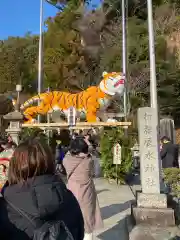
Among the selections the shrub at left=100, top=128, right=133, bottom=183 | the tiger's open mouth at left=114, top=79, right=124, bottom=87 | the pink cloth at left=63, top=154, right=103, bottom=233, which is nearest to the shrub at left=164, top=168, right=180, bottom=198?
the pink cloth at left=63, top=154, right=103, bottom=233

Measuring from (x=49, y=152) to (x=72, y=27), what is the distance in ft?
63.8

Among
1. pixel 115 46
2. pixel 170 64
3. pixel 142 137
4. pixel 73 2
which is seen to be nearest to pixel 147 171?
pixel 142 137

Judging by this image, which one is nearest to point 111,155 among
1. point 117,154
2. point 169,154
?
point 117,154

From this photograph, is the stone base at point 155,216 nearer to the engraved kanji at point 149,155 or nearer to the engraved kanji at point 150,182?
the engraved kanji at point 150,182

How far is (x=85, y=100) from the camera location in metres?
12.1

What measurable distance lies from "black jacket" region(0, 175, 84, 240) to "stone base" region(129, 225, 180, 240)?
2600 mm

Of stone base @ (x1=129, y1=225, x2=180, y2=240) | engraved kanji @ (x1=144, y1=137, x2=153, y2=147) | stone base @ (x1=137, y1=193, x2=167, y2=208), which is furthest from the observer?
engraved kanji @ (x1=144, y1=137, x2=153, y2=147)

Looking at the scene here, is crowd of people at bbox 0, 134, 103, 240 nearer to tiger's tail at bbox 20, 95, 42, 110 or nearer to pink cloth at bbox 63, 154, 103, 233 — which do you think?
pink cloth at bbox 63, 154, 103, 233

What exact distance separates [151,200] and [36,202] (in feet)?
11.4

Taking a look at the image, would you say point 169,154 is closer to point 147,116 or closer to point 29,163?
point 147,116

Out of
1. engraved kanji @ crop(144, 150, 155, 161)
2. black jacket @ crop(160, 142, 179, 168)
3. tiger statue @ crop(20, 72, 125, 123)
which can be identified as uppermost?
tiger statue @ crop(20, 72, 125, 123)

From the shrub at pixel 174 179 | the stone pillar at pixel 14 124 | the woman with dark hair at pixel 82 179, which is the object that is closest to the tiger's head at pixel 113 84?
the stone pillar at pixel 14 124

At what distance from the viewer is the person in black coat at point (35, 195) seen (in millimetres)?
1348

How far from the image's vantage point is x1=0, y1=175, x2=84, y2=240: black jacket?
52.9 inches
